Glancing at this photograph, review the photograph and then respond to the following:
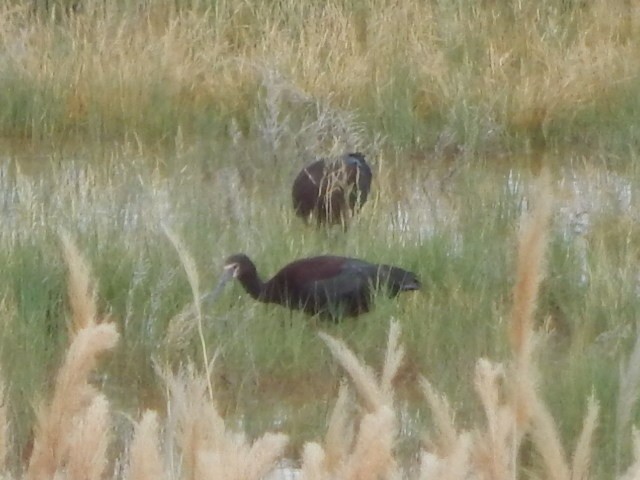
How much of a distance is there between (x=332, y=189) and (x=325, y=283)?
1.15m

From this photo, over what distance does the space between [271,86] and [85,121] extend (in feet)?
3.43

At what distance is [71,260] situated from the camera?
2787 mm

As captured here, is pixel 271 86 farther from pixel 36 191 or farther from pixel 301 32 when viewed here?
pixel 36 191

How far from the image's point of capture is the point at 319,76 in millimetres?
9305

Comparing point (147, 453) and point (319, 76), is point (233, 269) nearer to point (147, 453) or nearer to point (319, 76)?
point (147, 453)

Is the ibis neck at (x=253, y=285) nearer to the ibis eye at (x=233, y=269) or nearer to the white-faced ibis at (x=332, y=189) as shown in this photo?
the ibis eye at (x=233, y=269)

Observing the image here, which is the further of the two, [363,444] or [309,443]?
[309,443]

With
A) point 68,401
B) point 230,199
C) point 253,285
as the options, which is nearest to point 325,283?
point 253,285

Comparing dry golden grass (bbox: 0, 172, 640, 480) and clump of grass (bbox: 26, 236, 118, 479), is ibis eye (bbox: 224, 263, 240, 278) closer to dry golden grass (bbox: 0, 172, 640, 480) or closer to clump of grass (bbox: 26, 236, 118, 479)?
dry golden grass (bbox: 0, 172, 640, 480)

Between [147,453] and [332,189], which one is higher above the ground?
[147,453]

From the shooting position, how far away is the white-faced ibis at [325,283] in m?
5.51

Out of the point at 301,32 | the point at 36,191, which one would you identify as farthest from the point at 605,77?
the point at 36,191

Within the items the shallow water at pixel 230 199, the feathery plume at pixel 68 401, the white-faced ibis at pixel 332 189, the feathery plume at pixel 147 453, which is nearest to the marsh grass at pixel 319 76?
the shallow water at pixel 230 199

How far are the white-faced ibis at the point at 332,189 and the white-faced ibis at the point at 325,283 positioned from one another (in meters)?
0.95
